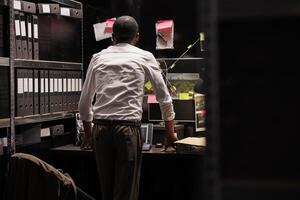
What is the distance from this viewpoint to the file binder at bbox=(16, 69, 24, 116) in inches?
123

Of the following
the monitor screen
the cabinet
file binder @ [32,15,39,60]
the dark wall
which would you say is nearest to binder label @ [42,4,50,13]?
the cabinet

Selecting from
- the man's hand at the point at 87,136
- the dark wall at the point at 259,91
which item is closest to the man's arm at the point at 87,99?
the man's hand at the point at 87,136

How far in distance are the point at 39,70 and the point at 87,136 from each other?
54 centimetres

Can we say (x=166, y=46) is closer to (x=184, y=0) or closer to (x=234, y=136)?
(x=184, y=0)

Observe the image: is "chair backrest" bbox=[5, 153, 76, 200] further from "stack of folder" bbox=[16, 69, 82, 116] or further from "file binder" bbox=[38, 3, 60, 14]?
"file binder" bbox=[38, 3, 60, 14]

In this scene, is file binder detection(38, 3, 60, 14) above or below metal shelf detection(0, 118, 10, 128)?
above

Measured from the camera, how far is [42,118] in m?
3.40

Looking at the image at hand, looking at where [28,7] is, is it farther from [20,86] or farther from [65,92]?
[65,92]

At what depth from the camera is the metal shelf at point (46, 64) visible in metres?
3.14

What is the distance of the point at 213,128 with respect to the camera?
1154mm

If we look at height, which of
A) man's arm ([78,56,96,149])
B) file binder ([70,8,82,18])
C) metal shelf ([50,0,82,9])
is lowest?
man's arm ([78,56,96,149])

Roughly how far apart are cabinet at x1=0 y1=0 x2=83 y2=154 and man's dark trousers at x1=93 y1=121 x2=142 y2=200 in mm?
556

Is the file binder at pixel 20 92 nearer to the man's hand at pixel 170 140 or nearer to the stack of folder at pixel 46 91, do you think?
the stack of folder at pixel 46 91

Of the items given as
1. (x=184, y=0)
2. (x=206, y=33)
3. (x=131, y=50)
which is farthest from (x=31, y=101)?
(x=206, y=33)
